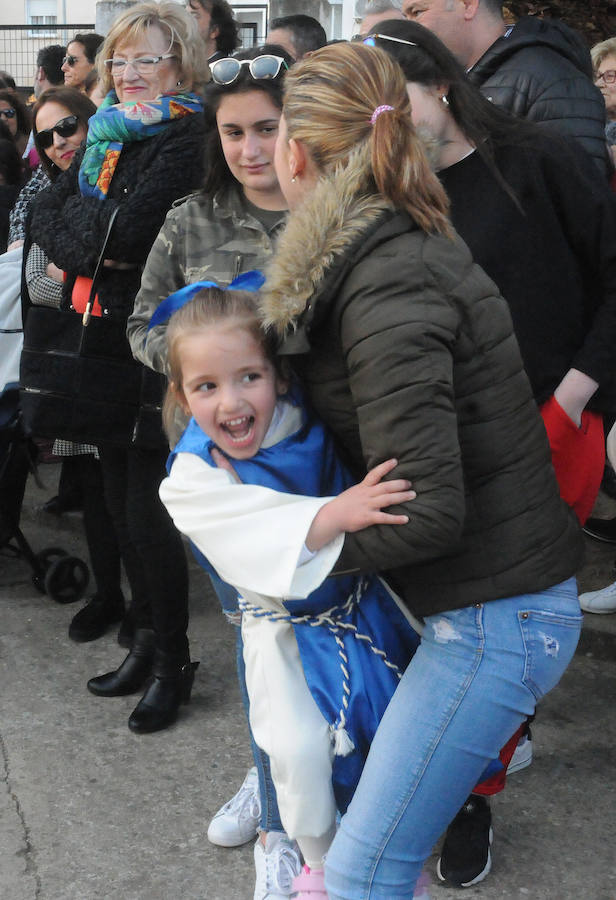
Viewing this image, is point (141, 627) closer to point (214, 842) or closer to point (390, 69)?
point (214, 842)

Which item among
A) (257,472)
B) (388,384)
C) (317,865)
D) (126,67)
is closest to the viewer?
(388,384)

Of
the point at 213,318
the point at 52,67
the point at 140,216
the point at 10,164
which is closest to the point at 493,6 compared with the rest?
the point at 140,216

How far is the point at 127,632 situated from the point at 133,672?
39 centimetres

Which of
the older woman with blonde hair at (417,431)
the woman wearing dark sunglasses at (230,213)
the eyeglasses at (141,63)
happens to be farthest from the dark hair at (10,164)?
the older woman with blonde hair at (417,431)

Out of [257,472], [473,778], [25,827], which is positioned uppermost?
[257,472]

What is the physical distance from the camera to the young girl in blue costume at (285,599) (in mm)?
2004

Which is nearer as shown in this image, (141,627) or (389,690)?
(389,690)

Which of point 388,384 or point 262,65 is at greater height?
point 262,65

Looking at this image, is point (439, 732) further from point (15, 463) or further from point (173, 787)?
point (15, 463)

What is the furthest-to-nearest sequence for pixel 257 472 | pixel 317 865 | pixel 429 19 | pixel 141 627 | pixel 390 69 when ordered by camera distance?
pixel 141 627 → pixel 429 19 → pixel 317 865 → pixel 257 472 → pixel 390 69

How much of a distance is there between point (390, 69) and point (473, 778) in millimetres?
1265

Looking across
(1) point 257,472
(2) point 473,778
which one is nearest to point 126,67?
(1) point 257,472

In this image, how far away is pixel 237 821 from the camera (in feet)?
9.72

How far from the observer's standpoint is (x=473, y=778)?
77.3 inches
